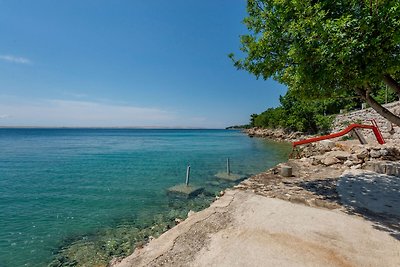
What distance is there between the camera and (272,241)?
432 centimetres

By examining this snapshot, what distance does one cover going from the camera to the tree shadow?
5.43 meters

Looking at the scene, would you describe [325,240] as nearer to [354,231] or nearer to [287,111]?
[354,231]

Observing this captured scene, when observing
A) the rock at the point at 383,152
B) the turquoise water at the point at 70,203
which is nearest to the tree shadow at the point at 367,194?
the rock at the point at 383,152

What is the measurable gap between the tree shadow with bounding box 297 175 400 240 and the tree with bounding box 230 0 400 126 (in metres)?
2.56

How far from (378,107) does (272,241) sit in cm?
526

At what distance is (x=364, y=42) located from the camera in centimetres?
501

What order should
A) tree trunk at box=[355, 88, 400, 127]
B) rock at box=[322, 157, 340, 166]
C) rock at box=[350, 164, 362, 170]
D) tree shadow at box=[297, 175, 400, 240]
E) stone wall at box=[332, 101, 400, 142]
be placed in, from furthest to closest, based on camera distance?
stone wall at box=[332, 101, 400, 142], rock at box=[322, 157, 340, 166], rock at box=[350, 164, 362, 170], tree trunk at box=[355, 88, 400, 127], tree shadow at box=[297, 175, 400, 240]

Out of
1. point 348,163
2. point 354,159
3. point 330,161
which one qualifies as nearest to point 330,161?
point 330,161

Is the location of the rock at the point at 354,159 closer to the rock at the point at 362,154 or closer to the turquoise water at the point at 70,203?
the rock at the point at 362,154

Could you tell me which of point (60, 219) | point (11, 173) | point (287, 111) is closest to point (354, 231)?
point (60, 219)

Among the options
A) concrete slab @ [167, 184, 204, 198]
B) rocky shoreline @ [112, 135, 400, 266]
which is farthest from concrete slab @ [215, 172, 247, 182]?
rocky shoreline @ [112, 135, 400, 266]

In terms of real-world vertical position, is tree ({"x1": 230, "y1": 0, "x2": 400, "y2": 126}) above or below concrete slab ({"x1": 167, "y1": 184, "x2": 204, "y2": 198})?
above

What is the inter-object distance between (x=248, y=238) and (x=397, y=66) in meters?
5.39

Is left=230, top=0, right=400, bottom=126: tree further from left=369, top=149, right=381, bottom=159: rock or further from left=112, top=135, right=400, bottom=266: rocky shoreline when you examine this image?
left=369, top=149, right=381, bottom=159: rock
